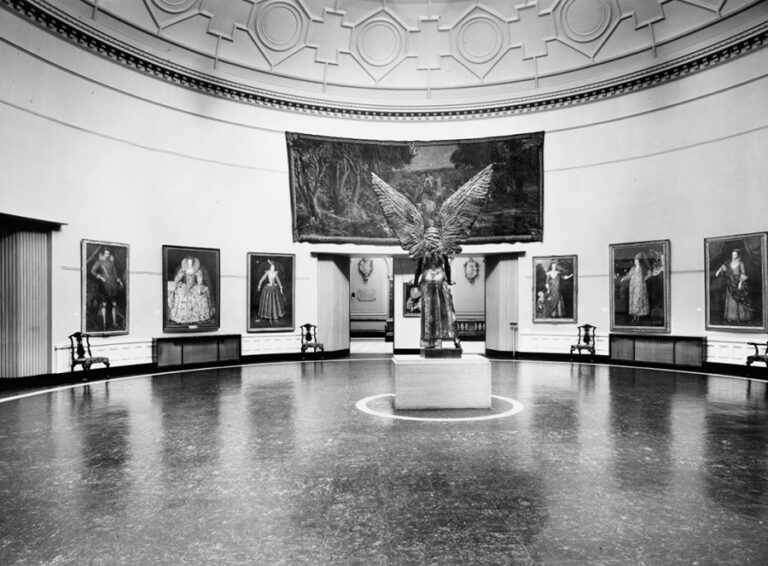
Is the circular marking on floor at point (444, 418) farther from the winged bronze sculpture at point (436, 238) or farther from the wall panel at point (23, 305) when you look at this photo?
the wall panel at point (23, 305)

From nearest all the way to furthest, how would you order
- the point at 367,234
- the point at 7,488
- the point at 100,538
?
the point at 100,538
the point at 7,488
the point at 367,234

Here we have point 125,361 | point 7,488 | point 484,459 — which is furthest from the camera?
point 125,361

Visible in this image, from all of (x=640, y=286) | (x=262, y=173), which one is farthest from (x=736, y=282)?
(x=262, y=173)

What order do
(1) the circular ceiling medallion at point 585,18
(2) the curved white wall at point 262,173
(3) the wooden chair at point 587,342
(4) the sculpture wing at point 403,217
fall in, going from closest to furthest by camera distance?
(4) the sculpture wing at point 403,217 < (2) the curved white wall at point 262,173 < (3) the wooden chair at point 587,342 < (1) the circular ceiling medallion at point 585,18

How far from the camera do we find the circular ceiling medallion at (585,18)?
1584cm

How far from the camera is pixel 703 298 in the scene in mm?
14062

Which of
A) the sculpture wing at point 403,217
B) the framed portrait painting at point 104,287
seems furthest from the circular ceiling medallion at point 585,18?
the framed portrait painting at point 104,287

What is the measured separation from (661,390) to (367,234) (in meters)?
10.6

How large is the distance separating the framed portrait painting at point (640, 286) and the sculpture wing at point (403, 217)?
9.17 meters

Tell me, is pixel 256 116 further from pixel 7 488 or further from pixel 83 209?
pixel 7 488

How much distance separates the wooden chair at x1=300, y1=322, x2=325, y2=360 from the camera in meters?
16.5

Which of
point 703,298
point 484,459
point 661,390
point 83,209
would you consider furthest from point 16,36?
point 703,298

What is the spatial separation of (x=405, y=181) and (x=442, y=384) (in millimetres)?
10904

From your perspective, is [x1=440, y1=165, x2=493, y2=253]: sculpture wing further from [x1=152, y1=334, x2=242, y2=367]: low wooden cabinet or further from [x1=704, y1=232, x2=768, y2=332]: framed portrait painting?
[x1=152, y1=334, x2=242, y2=367]: low wooden cabinet
